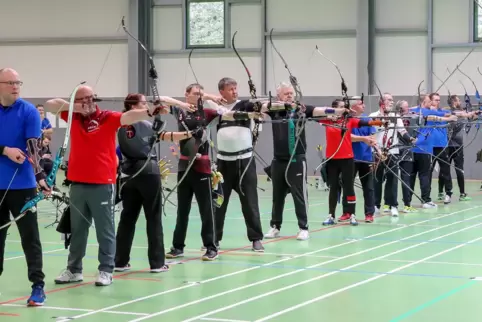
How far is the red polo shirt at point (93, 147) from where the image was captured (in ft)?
20.3

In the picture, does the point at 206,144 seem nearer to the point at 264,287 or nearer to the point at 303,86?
the point at 264,287

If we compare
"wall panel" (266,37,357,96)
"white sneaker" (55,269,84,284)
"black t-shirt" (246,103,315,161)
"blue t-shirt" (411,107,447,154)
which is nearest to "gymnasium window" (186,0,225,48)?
"wall panel" (266,37,357,96)

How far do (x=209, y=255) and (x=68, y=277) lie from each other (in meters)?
1.48

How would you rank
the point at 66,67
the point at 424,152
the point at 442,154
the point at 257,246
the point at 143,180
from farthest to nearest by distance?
the point at 66,67
the point at 442,154
the point at 424,152
the point at 257,246
the point at 143,180

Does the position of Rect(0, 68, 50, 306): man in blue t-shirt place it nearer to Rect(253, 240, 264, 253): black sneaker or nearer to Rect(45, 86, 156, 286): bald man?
Rect(45, 86, 156, 286): bald man

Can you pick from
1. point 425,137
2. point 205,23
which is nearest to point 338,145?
point 425,137

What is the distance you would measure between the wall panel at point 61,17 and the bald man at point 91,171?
51.9ft

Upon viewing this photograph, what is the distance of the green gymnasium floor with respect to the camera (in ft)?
17.6

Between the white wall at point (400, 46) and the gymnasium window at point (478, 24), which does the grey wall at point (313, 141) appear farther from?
the gymnasium window at point (478, 24)

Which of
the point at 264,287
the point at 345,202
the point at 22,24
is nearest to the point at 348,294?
the point at 264,287

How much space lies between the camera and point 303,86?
20.6 m

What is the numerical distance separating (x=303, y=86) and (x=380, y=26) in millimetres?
2271

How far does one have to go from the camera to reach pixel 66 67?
72.8ft

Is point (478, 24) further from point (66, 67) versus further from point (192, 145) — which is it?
point (192, 145)
